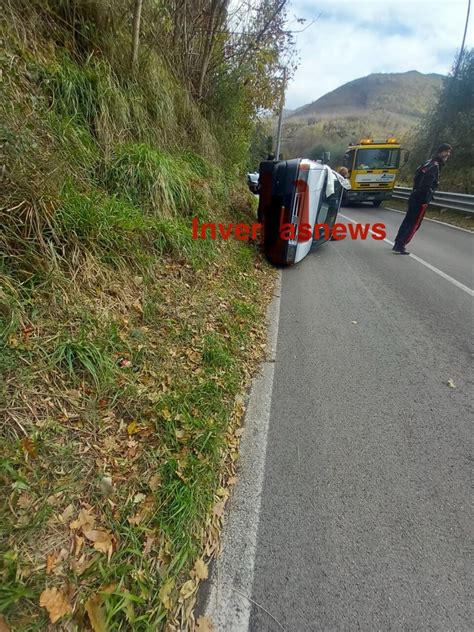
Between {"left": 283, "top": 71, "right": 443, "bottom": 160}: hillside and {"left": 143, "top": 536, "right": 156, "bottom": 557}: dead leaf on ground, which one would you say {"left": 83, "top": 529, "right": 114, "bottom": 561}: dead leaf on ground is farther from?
{"left": 283, "top": 71, "right": 443, "bottom": 160}: hillside

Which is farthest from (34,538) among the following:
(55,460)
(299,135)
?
(299,135)

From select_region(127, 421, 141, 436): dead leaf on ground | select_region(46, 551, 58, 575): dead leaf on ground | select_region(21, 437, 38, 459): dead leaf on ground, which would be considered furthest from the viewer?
select_region(127, 421, 141, 436): dead leaf on ground

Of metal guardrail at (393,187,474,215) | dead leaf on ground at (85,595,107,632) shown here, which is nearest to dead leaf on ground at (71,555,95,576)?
dead leaf on ground at (85,595,107,632)

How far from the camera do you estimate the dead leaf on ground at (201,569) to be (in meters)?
1.48

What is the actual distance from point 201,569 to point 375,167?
54.4ft

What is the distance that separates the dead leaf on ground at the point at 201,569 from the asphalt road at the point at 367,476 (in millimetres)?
223

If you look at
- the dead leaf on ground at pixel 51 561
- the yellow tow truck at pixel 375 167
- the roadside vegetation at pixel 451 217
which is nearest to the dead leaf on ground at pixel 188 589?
the dead leaf on ground at pixel 51 561

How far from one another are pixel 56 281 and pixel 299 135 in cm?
7331

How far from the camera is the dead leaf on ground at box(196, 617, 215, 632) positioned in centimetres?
132

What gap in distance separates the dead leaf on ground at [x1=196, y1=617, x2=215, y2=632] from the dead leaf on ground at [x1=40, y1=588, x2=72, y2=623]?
526 millimetres

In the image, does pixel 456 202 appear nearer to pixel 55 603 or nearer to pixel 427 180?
pixel 427 180

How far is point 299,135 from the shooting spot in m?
64.2

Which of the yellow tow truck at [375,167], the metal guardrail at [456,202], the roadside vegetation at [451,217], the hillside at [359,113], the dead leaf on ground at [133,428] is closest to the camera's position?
the dead leaf on ground at [133,428]

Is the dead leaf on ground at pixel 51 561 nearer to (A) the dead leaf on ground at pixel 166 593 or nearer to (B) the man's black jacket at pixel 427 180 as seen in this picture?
(A) the dead leaf on ground at pixel 166 593
